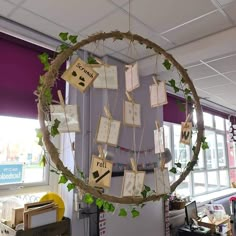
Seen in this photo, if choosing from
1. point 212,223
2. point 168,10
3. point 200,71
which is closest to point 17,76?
point 168,10

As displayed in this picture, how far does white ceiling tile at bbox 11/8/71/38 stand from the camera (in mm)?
1864

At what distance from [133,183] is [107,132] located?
211 mm

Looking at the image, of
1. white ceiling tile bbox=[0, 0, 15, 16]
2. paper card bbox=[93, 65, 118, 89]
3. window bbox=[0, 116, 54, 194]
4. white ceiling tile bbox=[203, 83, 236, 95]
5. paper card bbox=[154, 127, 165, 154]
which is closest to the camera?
paper card bbox=[93, 65, 118, 89]

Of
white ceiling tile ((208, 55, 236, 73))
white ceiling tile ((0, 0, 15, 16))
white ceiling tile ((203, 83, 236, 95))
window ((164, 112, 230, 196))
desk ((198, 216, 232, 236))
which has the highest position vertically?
white ceiling tile ((0, 0, 15, 16))

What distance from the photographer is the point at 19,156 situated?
2.22m

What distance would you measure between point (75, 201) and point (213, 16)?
206cm

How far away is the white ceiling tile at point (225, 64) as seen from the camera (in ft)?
9.13

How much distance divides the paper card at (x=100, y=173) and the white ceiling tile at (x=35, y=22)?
156cm

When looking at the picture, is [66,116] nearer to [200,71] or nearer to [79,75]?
[79,75]

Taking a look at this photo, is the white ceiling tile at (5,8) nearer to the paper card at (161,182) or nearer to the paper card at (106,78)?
the paper card at (106,78)

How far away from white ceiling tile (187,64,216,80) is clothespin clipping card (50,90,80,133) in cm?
255

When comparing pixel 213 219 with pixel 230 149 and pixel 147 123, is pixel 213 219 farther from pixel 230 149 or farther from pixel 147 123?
pixel 230 149

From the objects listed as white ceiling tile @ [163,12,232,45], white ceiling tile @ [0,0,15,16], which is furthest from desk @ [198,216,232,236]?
white ceiling tile @ [0,0,15,16]

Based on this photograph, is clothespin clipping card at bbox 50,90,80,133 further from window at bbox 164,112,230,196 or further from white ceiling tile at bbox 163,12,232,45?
window at bbox 164,112,230,196
